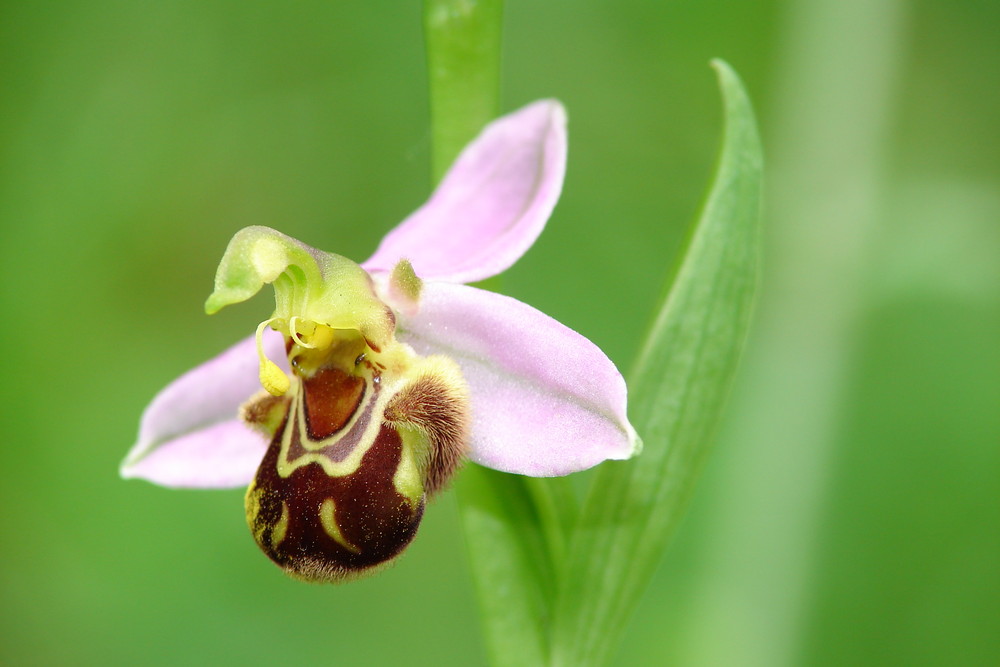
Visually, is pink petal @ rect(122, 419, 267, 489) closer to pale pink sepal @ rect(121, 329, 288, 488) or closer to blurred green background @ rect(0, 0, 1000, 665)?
pale pink sepal @ rect(121, 329, 288, 488)

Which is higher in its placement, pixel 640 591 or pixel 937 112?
pixel 937 112

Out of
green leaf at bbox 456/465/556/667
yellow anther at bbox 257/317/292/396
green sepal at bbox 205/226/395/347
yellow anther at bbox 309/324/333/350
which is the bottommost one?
green leaf at bbox 456/465/556/667

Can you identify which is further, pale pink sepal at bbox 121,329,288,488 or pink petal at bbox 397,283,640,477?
pale pink sepal at bbox 121,329,288,488

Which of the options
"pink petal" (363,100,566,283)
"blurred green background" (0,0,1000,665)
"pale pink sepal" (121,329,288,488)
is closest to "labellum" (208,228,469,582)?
"pink petal" (363,100,566,283)

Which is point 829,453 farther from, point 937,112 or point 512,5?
point 512,5

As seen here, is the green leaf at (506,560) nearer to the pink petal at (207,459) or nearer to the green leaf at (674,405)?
the green leaf at (674,405)

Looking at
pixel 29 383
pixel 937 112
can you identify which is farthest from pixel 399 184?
pixel 937 112

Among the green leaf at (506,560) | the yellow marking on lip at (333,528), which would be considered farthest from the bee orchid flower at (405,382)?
the green leaf at (506,560)
